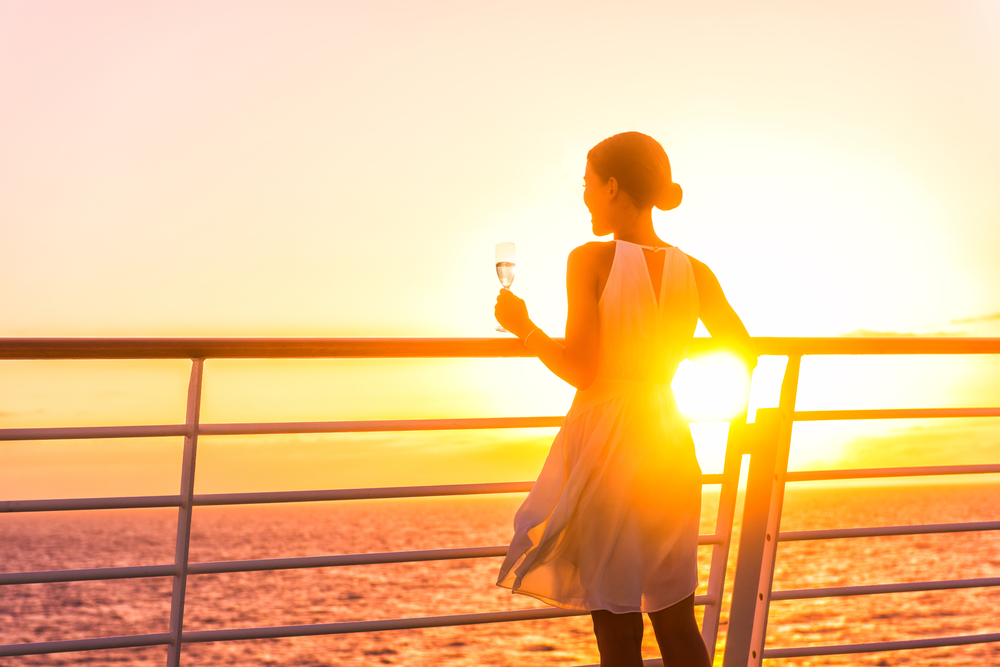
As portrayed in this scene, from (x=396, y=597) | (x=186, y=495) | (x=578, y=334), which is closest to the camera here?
(x=578, y=334)

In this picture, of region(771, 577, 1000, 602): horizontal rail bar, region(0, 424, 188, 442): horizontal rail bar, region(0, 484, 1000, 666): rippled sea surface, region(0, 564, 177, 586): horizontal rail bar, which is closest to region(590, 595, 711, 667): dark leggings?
region(771, 577, 1000, 602): horizontal rail bar

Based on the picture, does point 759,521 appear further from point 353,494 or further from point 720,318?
point 353,494

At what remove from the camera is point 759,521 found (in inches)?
78.2

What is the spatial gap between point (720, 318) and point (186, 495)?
1.23 m

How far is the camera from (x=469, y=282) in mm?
34938

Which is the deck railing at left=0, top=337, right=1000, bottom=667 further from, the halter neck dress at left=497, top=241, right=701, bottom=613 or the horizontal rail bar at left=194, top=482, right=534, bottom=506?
the halter neck dress at left=497, top=241, right=701, bottom=613

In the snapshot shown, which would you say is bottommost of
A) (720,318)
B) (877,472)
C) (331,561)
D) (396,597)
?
(396,597)

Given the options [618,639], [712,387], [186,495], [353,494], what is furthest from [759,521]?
[186,495]

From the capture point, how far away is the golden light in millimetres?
1599

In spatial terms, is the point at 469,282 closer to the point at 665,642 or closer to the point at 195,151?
the point at 195,151

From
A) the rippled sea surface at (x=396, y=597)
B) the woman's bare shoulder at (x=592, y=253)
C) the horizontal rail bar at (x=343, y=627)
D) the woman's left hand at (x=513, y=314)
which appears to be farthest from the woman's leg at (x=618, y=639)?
the rippled sea surface at (x=396, y=597)

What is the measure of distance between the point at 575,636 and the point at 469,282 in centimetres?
1584

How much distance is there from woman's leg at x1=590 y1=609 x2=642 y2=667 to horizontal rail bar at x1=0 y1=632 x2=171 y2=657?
2.86 ft

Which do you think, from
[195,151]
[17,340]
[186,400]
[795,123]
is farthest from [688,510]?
[195,151]
